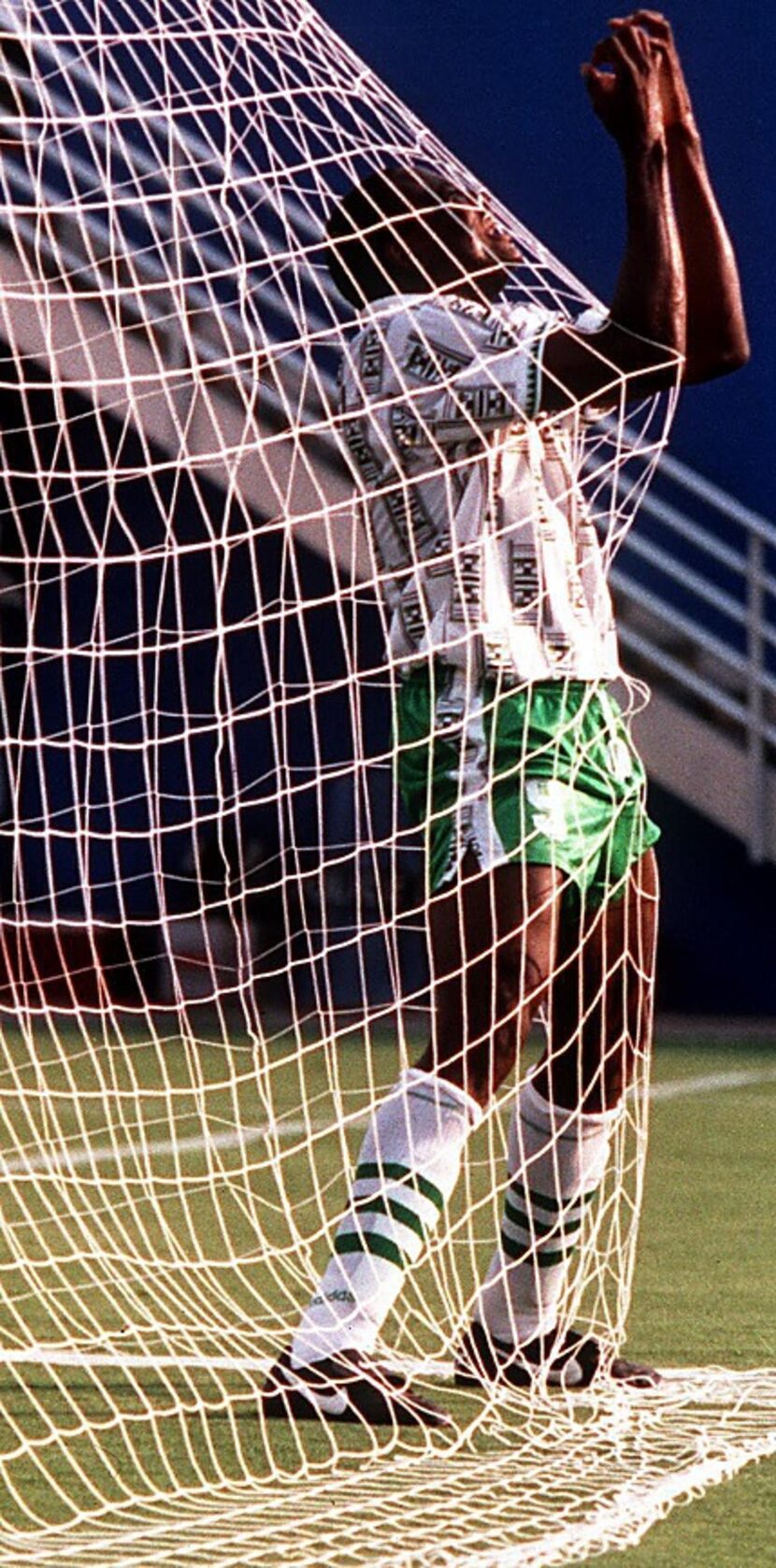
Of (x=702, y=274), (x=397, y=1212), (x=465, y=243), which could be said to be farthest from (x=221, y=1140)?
(x=702, y=274)

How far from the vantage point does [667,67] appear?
11.9 feet

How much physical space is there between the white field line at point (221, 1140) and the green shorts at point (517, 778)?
178 centimetres

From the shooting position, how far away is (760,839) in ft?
39.5

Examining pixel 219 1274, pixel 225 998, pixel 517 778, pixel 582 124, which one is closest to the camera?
pixel 517 778

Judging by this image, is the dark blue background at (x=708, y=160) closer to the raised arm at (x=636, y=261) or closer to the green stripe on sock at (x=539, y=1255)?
the green stripe on sock at (x=539, y=1255)

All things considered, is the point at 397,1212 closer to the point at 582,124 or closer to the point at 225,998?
the point at 225,998

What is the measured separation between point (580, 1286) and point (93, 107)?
26.8 ft

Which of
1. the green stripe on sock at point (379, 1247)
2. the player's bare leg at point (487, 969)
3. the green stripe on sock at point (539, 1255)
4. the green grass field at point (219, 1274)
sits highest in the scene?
the player's bare leg at point (487, 969)

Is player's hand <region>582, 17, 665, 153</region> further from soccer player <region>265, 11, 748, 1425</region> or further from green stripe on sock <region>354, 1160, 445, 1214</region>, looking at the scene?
green stripe on sock <region>354, 1160, 445, 1214</region>

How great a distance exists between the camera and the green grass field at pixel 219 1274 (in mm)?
3369

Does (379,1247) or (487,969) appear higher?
(487,969)

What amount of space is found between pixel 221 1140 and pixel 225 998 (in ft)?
13.9

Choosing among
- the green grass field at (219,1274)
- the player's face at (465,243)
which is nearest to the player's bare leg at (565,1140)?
the green grass field at (219,1274)

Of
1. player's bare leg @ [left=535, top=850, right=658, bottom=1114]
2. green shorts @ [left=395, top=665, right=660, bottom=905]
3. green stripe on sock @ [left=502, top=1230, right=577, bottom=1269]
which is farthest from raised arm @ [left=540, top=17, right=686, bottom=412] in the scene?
green stripe on sock @ [left=502, top=1230, right=577, bottom=1269]
